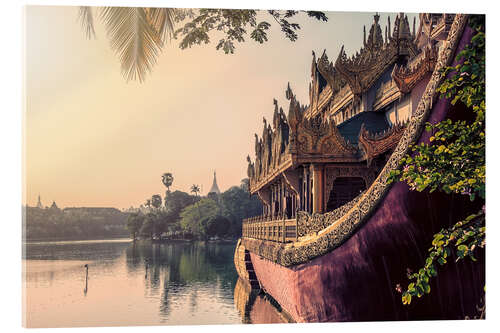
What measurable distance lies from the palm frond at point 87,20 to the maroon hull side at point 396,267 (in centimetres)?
425

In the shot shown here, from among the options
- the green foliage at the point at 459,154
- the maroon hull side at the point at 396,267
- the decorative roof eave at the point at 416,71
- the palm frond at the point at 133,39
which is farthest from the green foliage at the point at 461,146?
the palm frond at the point at 133,39

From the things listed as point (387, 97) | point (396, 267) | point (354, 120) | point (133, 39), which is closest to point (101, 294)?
point (133, 39)

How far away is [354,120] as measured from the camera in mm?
11062

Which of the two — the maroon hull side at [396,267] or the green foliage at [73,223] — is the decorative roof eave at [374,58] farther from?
the green foliage at [73,223]

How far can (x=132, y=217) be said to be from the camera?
11461 millimetres

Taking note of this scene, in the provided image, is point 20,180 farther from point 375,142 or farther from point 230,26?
point 375,142

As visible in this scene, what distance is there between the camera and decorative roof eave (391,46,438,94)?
934 centimetres

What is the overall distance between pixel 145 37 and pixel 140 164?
7.92ft

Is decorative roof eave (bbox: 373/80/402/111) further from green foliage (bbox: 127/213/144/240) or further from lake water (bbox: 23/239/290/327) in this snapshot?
green foliage (bbox: 127/213/144/240)

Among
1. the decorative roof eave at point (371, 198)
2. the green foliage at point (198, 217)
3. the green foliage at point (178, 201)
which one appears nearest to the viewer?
the decorative roof eave at point (371, 198)

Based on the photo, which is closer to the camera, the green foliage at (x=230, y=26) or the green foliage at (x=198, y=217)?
the green foliage at (x=230, y=26)

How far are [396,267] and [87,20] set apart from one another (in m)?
4.96

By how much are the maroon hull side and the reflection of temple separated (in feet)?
7.53

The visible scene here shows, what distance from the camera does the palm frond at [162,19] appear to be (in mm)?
7672
